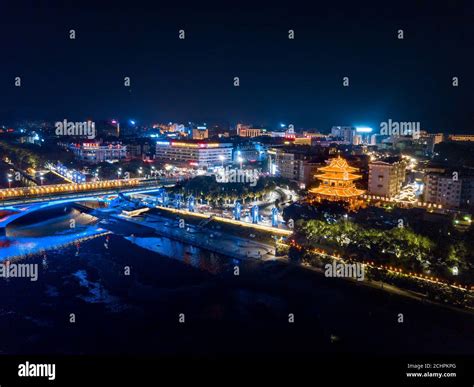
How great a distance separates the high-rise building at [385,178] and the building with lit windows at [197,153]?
1437 cm

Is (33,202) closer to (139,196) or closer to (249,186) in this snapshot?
(139,196)

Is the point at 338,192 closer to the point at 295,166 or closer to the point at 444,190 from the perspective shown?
the point at 444,190

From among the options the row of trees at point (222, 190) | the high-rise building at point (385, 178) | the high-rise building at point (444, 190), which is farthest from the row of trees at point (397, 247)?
the high-rise building at point (385, 178)

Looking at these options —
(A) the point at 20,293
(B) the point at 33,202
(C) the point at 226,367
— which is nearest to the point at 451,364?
(C) the point at 226,367

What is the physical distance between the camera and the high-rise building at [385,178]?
1981cm

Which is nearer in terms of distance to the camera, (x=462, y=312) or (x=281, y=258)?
(x=462, y=312)

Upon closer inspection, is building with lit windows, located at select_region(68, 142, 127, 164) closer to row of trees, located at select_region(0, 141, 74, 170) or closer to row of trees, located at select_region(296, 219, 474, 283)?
row of trees, located at select_region(0, 141, 74, 170)

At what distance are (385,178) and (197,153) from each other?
51.0 feet

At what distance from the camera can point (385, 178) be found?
1986cm

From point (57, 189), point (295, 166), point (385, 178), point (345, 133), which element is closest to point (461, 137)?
Result: point (295, 166)

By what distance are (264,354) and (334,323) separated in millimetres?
1821

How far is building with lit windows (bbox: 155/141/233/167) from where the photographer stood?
1278 inches

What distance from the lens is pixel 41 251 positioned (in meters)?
14.8

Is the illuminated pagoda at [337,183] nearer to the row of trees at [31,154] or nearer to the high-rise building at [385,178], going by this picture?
the high-rise building at [385,178]
